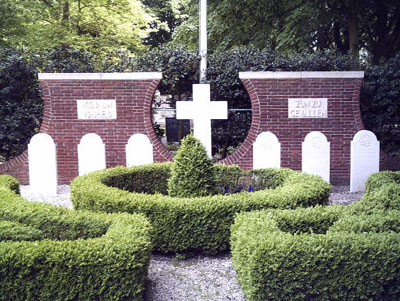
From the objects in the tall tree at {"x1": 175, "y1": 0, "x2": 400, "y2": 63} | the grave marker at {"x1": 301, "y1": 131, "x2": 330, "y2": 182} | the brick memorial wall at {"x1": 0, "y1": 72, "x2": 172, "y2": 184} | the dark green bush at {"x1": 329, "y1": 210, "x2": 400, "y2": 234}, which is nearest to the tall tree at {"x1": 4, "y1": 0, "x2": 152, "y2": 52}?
the tall tree at {"x1": 175, "y1": 0, "x2": 400, "y2": 63}

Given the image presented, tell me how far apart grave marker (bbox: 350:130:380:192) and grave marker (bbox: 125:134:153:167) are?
13.4 feet

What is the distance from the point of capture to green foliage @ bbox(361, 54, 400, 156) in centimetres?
998

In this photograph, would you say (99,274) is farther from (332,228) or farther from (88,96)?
(88,96)

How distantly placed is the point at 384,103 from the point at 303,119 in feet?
6.86

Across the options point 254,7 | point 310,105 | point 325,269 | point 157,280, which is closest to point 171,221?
point 157,280

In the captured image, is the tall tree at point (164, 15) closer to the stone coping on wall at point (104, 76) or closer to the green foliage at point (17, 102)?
the green foliage at point (17, 102)

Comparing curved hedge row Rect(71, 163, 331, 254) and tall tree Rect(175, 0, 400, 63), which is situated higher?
tall tree Rect(175, 0, 400, 63)

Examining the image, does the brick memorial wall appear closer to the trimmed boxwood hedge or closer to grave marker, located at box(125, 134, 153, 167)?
grave marker, located at box(125, 134, 153, 167)

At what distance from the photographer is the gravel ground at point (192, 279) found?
Result: 4.29 m

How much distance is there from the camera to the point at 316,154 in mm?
8750

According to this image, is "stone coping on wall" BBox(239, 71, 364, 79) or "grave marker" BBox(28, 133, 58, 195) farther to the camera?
"stone coping on wall" BBox(239, 71, 364, 79)

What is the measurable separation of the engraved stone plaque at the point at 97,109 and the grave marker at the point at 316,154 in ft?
13.5

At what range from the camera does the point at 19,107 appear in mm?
10273

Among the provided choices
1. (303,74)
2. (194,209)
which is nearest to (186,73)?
(303,74)
